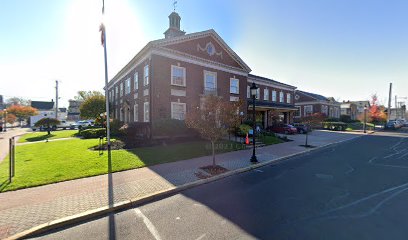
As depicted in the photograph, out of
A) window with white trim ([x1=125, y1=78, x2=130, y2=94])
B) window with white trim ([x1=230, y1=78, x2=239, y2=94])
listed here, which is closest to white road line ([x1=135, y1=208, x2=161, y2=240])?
window with white trim ([x1=230, y1=78, x2=239, y2=94])

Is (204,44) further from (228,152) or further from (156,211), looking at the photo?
(156,211)

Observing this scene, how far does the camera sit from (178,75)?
17.9 metres

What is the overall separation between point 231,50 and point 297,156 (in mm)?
14664

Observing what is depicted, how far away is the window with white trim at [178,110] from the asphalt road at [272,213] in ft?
36.6

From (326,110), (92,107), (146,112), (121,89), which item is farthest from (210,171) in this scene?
(326,110)

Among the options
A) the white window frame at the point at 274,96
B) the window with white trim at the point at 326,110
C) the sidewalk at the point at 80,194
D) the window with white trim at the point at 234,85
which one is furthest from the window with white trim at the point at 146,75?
the window with white trim at the point at 326,110

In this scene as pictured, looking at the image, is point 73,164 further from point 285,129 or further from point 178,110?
point 285,129

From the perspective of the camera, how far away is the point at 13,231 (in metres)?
4.01

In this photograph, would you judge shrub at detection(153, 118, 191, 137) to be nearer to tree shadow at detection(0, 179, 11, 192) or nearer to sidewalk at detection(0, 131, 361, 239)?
sidewalk at detection(0, 131, 361, 239)

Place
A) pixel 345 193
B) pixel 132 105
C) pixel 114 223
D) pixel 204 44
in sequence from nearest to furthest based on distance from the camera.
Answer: pixel 114 223
pixel 345 193
pixel 204 44
pixel 132 105

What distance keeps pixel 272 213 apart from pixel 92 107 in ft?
106

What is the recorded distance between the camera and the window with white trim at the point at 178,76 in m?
17.6

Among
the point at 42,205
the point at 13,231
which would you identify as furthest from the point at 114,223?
the point at 42,205

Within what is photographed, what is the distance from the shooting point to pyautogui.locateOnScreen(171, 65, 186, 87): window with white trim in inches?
692
